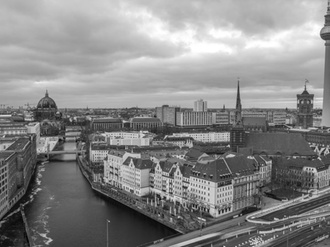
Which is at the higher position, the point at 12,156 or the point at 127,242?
the point at 12,156

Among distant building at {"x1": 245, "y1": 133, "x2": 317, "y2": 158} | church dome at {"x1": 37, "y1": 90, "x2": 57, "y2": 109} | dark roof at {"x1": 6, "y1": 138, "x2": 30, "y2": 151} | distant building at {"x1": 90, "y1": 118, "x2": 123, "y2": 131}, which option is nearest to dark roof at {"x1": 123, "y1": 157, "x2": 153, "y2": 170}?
dark roof at {"x1": 6, "y1": 138, "x2": 30, "y2": 151}

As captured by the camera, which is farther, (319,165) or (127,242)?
(319,165)

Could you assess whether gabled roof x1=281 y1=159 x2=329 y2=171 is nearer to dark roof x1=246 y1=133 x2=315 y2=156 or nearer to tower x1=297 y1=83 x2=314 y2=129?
dark roof x1=246 y1=133 x2=315 y2=156

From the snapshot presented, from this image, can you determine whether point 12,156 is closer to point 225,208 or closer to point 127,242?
point 127,242

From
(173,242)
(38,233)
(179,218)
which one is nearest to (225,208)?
(179,218)

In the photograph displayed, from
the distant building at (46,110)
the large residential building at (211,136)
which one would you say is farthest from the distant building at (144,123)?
the distant building at (46,110)

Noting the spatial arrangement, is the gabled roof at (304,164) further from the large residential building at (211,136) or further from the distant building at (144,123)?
the distant building at (144,123)

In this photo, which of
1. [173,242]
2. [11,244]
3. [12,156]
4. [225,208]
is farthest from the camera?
[12,156]
